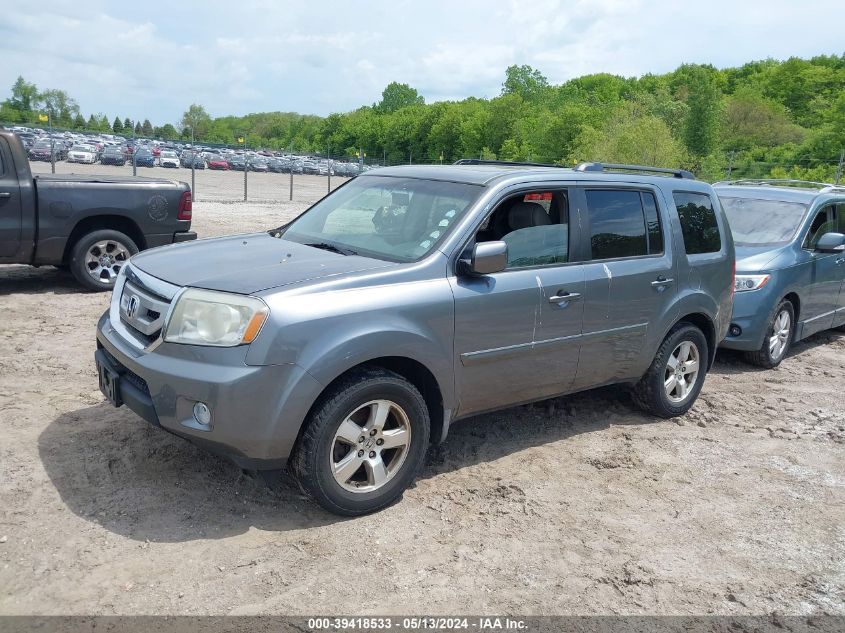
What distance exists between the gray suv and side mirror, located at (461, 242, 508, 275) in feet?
0.04

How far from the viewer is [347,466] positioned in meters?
3.93

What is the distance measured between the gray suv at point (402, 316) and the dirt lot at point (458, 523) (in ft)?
1.24

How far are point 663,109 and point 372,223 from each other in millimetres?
64894

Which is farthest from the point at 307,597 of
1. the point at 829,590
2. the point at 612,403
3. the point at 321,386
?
the point at 612,403

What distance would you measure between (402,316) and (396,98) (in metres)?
171

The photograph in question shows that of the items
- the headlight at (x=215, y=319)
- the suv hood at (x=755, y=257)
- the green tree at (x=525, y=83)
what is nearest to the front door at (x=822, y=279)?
the suv hood at (x=755, y=257)

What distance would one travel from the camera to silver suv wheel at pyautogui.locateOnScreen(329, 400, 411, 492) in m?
3.91

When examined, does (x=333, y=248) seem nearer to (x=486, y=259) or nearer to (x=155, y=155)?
(x=486, y=259)

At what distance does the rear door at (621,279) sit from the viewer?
16.7 ft

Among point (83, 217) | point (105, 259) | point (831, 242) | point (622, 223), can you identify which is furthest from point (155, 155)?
point (622, 223)

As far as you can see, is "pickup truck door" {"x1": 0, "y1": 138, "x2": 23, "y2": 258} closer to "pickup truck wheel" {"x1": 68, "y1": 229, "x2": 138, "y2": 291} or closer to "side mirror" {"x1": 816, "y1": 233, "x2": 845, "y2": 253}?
"pickup truck wheel" {"x1": 68, "y1": 229, "x2": 138, "y2": 291}

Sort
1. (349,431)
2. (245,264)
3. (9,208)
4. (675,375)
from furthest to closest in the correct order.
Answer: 1. (9,208)
2. (675,375)
3. (245,264)
4. (349,431)

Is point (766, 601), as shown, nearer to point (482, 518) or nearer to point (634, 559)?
point (634, 559)

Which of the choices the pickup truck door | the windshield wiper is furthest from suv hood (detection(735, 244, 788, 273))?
the pickup truck door
